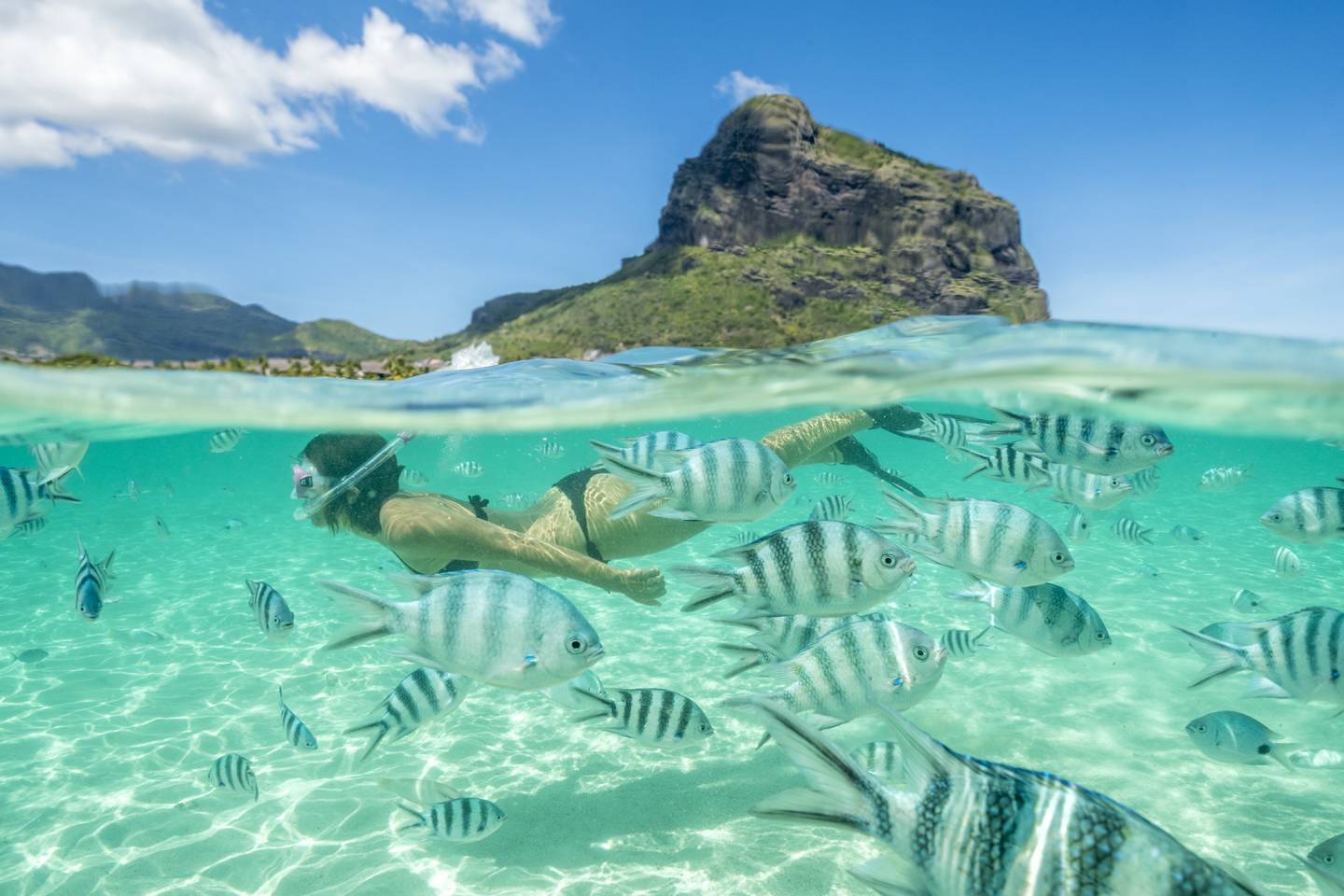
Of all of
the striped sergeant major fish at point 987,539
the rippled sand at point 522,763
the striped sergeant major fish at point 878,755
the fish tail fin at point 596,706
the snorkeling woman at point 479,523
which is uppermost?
the striped sergeant major fish at point 987,539

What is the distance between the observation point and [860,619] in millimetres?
4004

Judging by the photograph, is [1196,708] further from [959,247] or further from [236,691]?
[959,247]

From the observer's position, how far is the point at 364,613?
11.1 feet

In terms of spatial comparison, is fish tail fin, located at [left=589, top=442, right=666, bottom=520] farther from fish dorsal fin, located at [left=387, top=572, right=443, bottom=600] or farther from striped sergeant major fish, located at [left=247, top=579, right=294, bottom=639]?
striped sergeant major fish, located at [left=247, top=579, right=294, bottom=639]

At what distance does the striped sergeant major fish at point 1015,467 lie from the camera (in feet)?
19.9

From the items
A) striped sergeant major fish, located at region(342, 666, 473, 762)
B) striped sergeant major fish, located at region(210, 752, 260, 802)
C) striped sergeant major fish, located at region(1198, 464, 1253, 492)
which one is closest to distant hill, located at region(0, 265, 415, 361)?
striped sergeant major fish, located at region(210, 752, 260, 802)

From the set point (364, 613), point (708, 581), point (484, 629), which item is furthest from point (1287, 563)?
point (364, 613)

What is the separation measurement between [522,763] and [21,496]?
5337mm

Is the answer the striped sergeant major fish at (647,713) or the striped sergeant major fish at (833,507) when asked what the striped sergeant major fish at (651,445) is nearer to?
the striped sergeant major fish at (647,713)

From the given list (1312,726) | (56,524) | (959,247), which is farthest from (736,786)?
(959,247)

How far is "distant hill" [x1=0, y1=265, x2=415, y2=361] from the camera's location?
19.1 metres

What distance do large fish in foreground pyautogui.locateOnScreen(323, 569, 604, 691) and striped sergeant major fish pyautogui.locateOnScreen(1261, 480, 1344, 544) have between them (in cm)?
644

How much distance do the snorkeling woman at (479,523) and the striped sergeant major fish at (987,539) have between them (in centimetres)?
324

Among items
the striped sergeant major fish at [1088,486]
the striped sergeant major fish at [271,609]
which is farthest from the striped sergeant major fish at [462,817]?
the striped sergeant major fish at [1088,486]
